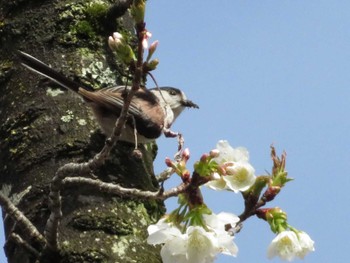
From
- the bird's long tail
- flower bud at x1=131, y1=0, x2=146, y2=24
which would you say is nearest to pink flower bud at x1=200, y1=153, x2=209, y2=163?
flower bud at x1=131, y1=0, x2=146, y2=24

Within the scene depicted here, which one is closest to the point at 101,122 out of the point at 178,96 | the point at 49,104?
the point at 49,104

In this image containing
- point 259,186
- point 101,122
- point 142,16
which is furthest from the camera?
point 101,122

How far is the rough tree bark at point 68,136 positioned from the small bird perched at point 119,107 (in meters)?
0.04

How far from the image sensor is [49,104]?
130 inches

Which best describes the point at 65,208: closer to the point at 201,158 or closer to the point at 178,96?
the point at 201,158

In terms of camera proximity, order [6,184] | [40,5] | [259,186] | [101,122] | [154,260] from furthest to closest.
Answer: [40,5], [101,122], [6,184], [154,260], [259,186]

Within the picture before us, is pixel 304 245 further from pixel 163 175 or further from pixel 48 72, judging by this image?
pixel 48 72

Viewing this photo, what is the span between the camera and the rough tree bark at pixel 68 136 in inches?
110

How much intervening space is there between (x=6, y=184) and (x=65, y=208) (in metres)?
0.34

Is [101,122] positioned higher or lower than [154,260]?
higher

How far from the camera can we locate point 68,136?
313 cm

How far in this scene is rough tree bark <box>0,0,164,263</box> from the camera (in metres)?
2.79

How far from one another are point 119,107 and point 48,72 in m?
0.73

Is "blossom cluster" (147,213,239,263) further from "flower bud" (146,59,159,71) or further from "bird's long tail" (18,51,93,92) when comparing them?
"bird's long tail" (18,51,93,92)
